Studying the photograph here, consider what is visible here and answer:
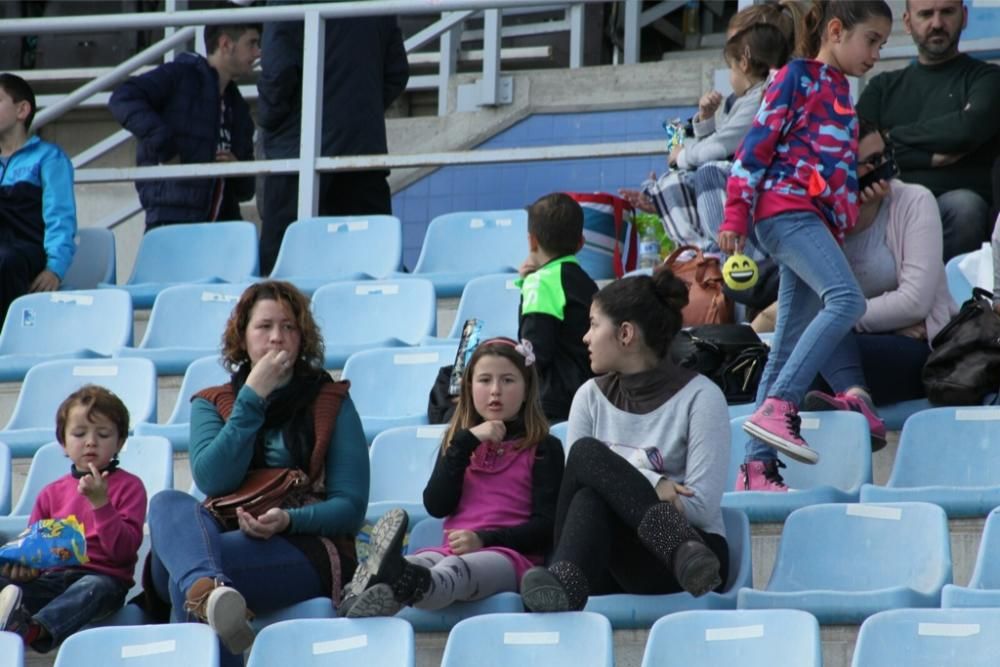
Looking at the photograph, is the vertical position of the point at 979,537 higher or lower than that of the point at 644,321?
lower

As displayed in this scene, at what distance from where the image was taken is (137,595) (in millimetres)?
4930

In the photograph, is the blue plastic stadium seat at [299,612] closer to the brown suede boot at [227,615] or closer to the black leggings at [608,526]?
the brown suede boot at [227,615]

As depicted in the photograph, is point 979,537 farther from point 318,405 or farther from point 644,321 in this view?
point 318,405

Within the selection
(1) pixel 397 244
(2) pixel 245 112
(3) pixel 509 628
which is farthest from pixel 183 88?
(3) pixel 509 628

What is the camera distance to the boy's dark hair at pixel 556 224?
5.55 metres

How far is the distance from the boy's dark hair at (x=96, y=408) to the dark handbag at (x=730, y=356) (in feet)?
4.69

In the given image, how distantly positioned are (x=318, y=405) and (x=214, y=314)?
77.1 inches

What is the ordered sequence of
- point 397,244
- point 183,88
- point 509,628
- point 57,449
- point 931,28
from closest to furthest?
1. point 509,628
2. point 57,449
3. point 931,28
4. point 397,244
5. point 183,88

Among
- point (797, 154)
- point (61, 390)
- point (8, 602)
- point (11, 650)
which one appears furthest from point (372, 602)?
point (61, 390)

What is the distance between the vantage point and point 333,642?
417 centimetres

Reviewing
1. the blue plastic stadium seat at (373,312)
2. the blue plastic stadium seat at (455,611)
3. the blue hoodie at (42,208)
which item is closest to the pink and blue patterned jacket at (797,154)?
the blue plastic stadium seat at (455,611)

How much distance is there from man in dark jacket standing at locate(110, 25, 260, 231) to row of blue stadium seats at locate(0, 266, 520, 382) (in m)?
0.99

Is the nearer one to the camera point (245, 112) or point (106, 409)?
point (106, 409)

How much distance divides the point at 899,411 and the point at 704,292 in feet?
2.28
